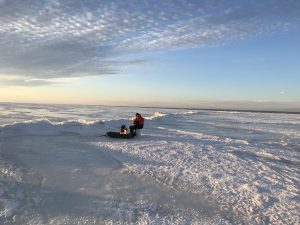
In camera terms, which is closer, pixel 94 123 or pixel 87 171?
pixel 87 171

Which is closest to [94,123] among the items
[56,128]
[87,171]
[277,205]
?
[56,128]

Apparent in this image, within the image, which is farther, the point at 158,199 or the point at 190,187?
the point at 190,187

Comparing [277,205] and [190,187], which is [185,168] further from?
[277,205]

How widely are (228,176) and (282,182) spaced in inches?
63.4

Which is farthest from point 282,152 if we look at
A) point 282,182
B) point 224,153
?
point 282,182

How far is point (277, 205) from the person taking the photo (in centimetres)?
787

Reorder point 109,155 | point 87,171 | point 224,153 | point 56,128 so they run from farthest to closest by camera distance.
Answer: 1. point 56,128
2. point 224,153
3. point 109,155
4. point 87,171

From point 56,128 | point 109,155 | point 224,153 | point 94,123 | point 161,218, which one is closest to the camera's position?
point 161,218

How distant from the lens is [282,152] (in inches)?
614

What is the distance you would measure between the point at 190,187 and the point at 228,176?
189 centimetres

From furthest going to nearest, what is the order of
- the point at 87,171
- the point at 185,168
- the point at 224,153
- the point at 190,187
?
1. the point at 224,153
2. the point at 185,168
3. the point at 87,171
4. the point at 190,187

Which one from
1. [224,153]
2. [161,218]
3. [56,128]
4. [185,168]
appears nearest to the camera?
[161,218]

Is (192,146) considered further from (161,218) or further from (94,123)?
(94,123)

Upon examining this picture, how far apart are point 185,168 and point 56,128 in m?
14.1
